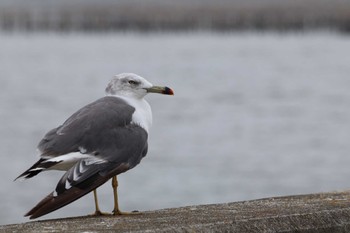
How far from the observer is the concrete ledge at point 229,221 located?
13.2 ft

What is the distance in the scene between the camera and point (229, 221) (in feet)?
13.3

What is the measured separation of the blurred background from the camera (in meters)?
17.6

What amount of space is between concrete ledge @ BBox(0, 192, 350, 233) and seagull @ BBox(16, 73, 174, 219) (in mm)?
137

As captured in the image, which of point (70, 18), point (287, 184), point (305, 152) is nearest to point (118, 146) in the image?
point (287, 184)

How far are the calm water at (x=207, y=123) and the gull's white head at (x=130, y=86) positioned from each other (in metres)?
8.42

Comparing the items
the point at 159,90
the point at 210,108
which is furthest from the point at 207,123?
the point at 159,90

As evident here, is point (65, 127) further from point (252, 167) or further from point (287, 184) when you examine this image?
point (252, 167)

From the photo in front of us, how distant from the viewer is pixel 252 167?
20484mm

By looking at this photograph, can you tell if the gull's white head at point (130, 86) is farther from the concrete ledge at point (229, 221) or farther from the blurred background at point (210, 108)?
the blurred background at point (210, 108)

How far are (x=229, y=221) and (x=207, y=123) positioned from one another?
83.1ft

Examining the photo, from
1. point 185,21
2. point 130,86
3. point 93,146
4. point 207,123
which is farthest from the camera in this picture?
point 185,21

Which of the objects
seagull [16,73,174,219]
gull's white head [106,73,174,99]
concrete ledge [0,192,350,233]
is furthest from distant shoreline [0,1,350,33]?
concrete ledge [0,192,350,233]

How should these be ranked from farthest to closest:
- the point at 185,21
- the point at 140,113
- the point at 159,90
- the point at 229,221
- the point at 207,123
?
the point at 185,21, the point at 207,123, the point at 159,90, the point at 140,113, the point at 229,221

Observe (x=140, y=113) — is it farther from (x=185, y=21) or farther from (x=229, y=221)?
(x=185, y=21)
